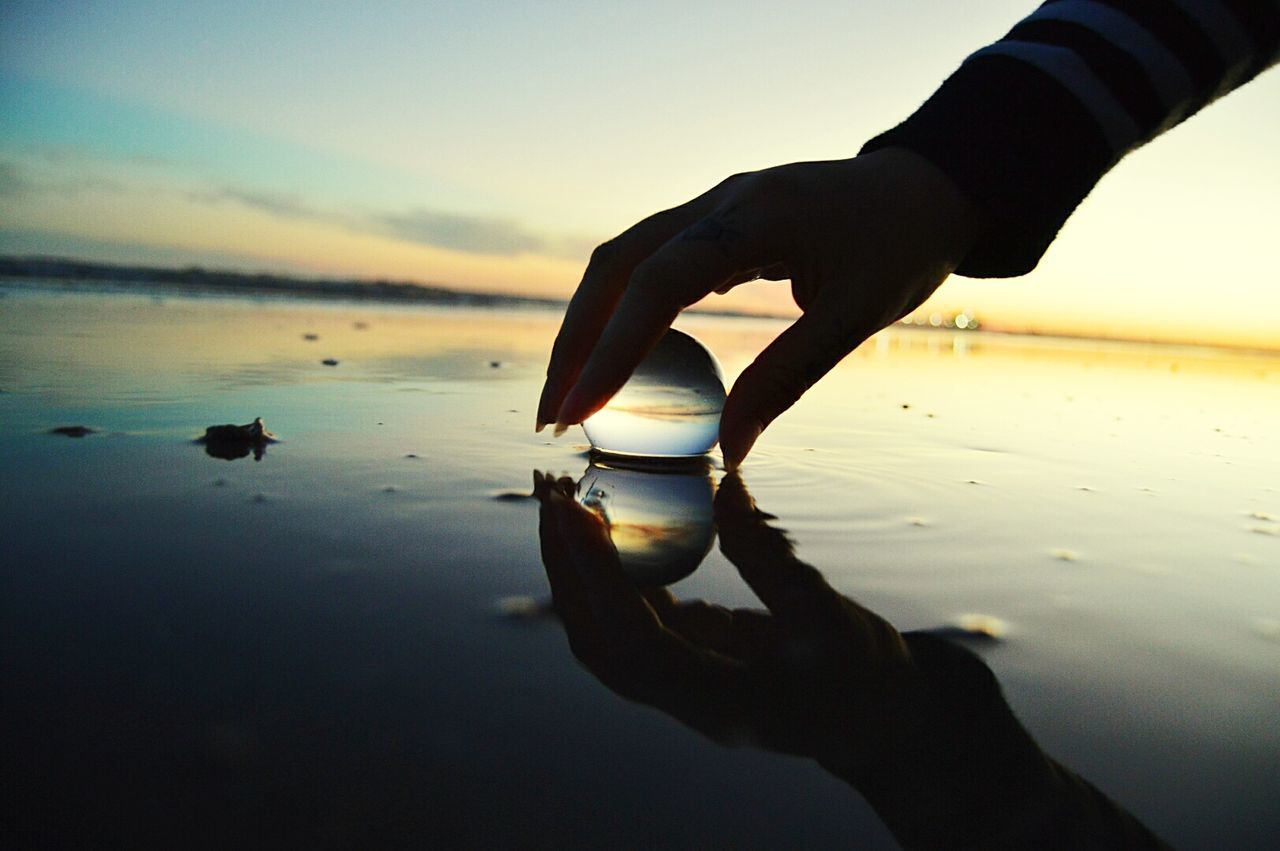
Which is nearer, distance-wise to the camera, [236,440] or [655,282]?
[655,282]

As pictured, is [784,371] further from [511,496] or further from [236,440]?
[236,440]

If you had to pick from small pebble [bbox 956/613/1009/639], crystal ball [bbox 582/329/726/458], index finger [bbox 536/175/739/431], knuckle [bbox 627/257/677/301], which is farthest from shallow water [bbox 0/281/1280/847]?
knuckle [bbox 627/257/677/301]

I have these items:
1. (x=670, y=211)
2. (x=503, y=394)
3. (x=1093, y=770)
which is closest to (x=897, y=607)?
(x=1093, y=770)

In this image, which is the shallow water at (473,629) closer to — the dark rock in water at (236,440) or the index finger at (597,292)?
the dark rock in water at (236,440)

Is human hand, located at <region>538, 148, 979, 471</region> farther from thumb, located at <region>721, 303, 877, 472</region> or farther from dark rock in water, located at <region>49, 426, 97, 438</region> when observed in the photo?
dark rock in water, located at <region>49, 426, 97, 438</region>

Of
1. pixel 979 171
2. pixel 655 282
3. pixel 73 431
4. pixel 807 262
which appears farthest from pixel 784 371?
pixel 73 431

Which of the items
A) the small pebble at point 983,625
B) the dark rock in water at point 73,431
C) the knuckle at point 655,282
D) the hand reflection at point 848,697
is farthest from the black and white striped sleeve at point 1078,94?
the dark rock in water at point 73,431

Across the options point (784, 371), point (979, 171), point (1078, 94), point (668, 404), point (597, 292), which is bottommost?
point (668, 404)
